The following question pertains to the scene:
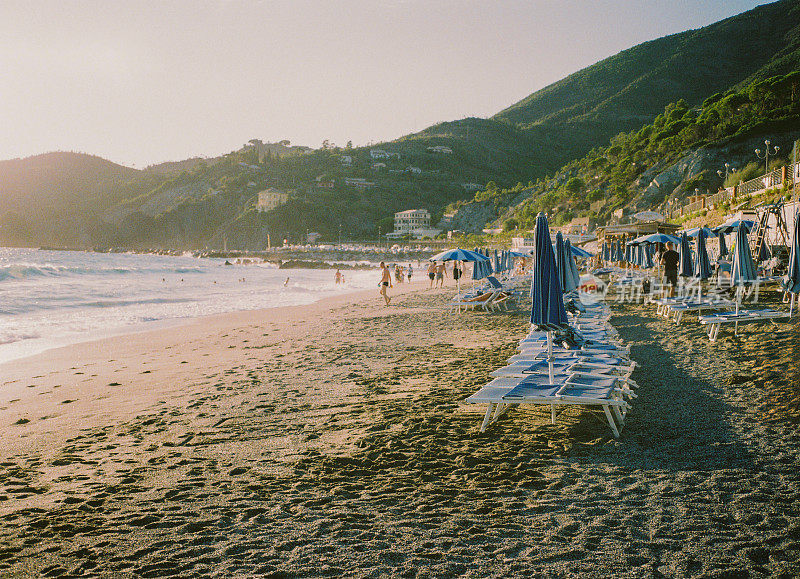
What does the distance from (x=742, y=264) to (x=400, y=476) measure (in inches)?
307

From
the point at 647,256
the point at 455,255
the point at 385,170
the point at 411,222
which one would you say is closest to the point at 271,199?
the point at 385,170

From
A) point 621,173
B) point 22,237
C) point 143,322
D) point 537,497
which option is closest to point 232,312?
point 143,322

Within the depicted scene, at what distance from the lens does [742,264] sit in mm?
9000

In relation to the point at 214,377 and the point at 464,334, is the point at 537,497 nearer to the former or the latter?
the point at 214,377

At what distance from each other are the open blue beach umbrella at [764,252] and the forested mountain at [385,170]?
9852 centimetres

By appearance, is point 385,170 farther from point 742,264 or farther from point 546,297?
point 546,297

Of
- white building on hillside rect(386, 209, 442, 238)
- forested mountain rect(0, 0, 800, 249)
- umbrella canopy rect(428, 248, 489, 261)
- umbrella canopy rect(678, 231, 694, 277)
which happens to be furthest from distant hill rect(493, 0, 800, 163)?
umbrella canopy rect(678, 231, 694, 277)

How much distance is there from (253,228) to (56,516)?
12483 centimetres

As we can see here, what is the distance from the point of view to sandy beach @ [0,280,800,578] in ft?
10.1

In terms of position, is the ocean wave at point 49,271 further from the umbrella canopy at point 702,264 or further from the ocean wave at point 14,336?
the umbrella canopy at point 702,264

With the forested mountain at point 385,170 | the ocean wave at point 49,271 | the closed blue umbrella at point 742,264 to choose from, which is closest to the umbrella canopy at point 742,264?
the closed blue umbrella at point 742,264

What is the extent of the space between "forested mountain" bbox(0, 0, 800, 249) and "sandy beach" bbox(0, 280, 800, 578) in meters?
108

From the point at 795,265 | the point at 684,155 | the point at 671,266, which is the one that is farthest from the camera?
the point at 684,155

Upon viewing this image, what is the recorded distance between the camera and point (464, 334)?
11438 mm
